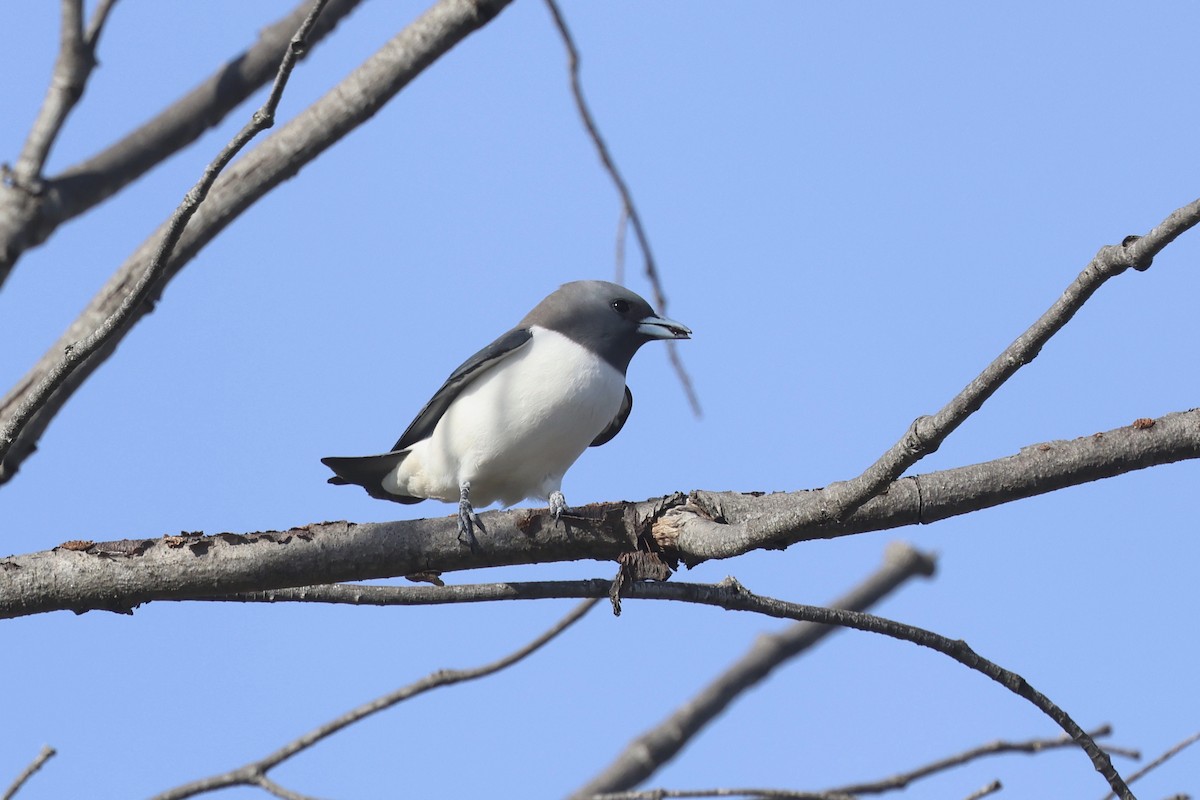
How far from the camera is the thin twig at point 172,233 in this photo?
3.04 metres

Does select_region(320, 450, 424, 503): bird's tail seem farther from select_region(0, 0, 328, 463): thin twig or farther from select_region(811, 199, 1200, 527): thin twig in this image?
select_region(811, 199, 1200, 527): thin twig

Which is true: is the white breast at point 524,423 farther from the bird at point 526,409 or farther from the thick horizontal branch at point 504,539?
the thick horizontal branch at point 504,539

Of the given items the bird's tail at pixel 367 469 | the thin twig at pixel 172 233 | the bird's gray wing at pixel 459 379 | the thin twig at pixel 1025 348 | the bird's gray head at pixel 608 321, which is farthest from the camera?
the bird's tail at pixel 367 469

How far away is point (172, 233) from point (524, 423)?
268 centimetres

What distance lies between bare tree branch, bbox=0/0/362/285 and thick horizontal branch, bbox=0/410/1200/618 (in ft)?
7.44

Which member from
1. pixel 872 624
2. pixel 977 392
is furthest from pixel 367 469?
pixel 977 392

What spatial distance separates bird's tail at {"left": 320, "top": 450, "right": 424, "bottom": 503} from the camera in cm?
627

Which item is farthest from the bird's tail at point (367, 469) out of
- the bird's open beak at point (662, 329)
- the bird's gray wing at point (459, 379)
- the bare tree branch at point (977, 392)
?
the bare tree branch at point (977, 392)

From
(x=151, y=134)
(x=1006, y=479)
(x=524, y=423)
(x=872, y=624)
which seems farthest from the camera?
(x=151, y=134)

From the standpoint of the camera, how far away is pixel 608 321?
6.25 m

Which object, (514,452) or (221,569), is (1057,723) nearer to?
(221,569)

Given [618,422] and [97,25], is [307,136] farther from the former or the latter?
[618,422]

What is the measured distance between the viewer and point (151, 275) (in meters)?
3.13

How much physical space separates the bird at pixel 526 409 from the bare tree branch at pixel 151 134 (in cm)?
163
